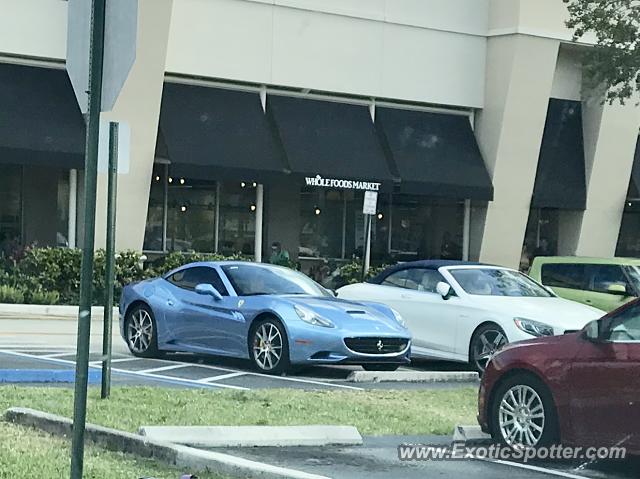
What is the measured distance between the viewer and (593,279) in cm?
1908

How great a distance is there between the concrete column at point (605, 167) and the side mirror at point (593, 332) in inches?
872

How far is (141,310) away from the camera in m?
15.9

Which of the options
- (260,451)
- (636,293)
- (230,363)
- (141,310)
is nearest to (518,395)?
(260,451)

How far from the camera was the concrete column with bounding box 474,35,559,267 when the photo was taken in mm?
28781

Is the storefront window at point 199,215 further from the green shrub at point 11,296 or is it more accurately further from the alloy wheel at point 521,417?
the alloy wheel at point 521,417

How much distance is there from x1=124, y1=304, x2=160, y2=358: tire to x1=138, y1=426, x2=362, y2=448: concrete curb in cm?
661

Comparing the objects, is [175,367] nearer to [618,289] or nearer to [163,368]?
[163,368]

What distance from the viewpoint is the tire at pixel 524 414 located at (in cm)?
895

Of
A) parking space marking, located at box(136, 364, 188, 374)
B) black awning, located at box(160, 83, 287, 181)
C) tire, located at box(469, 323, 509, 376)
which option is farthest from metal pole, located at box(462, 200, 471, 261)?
parking space marking, located at box(136, 364, 188, 374)

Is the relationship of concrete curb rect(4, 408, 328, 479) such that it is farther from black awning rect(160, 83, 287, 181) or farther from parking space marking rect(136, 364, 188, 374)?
black awning rect(160, 83, 287, 181)

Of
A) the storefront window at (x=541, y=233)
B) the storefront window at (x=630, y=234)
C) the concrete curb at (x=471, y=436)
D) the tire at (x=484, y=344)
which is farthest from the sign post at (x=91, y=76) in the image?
the storefront window at (x=630, y=234)

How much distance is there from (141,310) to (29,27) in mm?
10399

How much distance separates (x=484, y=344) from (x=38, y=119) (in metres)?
12.2

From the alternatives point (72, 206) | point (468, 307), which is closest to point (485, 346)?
point (468, 307)
